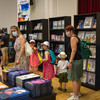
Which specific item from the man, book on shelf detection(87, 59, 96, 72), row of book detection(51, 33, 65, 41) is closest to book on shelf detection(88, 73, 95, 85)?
book on shelf detection(87, 59, 96, 72)

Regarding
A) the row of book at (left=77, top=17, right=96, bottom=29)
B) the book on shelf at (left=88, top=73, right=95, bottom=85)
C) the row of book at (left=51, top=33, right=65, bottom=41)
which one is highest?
the row of book at (left=77, top=17, right=96, bottom=29)

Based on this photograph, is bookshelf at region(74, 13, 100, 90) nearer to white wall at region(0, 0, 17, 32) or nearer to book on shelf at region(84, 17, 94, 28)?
book on shelf at region(84, 17, 94, 28)

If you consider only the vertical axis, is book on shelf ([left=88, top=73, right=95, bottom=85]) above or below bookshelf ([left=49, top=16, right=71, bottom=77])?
below

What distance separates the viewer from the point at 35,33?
689 centimetres

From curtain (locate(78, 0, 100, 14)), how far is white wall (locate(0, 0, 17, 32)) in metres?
5.33

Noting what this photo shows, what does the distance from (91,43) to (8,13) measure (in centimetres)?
708

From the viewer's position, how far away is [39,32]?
6.98 metres

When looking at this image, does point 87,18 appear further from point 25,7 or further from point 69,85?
point 25,7

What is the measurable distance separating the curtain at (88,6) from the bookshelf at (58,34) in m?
0.78

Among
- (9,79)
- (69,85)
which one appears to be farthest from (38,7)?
(9,79)

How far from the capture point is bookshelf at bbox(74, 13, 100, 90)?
4340 mm

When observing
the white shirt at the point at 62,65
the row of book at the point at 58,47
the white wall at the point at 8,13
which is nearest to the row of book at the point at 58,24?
the row of book at the point at 58,47

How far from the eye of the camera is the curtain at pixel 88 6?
213 inches

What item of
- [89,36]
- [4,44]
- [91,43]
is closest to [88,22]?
[89,36]
